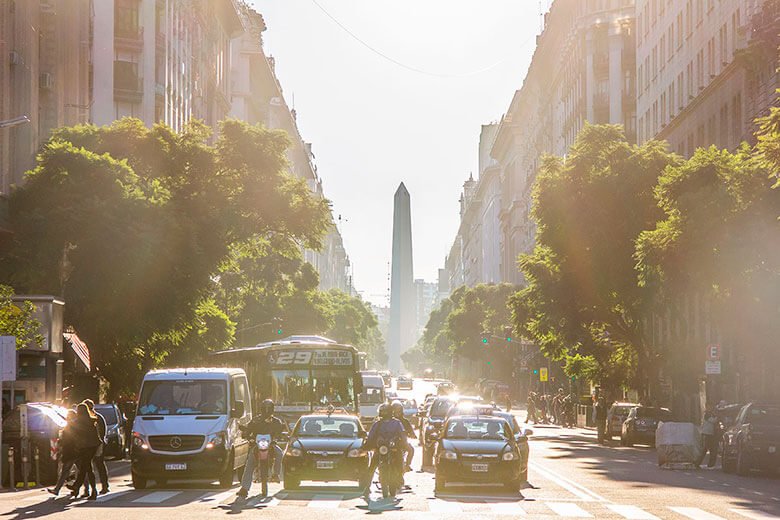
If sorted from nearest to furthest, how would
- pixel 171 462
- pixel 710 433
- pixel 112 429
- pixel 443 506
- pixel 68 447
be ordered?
pixel 443 506
pixel 68 447
pixel 171 462
pixel 710 433
pixel 112 429

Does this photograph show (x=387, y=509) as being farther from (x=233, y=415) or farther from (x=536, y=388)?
(x=536, y=388)

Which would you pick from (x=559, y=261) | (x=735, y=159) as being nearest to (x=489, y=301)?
(x=559, y=261)

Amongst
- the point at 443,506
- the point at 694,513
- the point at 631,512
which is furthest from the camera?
the point at 443,506

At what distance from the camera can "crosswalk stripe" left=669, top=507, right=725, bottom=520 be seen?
22984 millimetres

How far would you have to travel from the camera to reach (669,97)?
8006 cm

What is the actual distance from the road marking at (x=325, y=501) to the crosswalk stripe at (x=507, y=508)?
8.88ft

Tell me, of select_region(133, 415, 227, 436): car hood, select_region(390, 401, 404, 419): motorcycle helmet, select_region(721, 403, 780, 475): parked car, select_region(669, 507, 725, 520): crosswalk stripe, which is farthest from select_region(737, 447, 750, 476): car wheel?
select_region(133, 415, 227, 436): car hood

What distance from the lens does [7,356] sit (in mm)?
30375

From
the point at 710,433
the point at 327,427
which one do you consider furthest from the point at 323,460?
the point at 710,433

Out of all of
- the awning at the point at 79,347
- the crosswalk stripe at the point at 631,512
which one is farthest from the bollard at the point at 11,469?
the awning at the point at 79,347

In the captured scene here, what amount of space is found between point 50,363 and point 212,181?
18240 mm

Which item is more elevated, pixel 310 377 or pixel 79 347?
pixel 79 347

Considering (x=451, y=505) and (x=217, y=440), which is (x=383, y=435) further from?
(x=217, y=440)

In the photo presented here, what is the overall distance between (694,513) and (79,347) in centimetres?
3359
